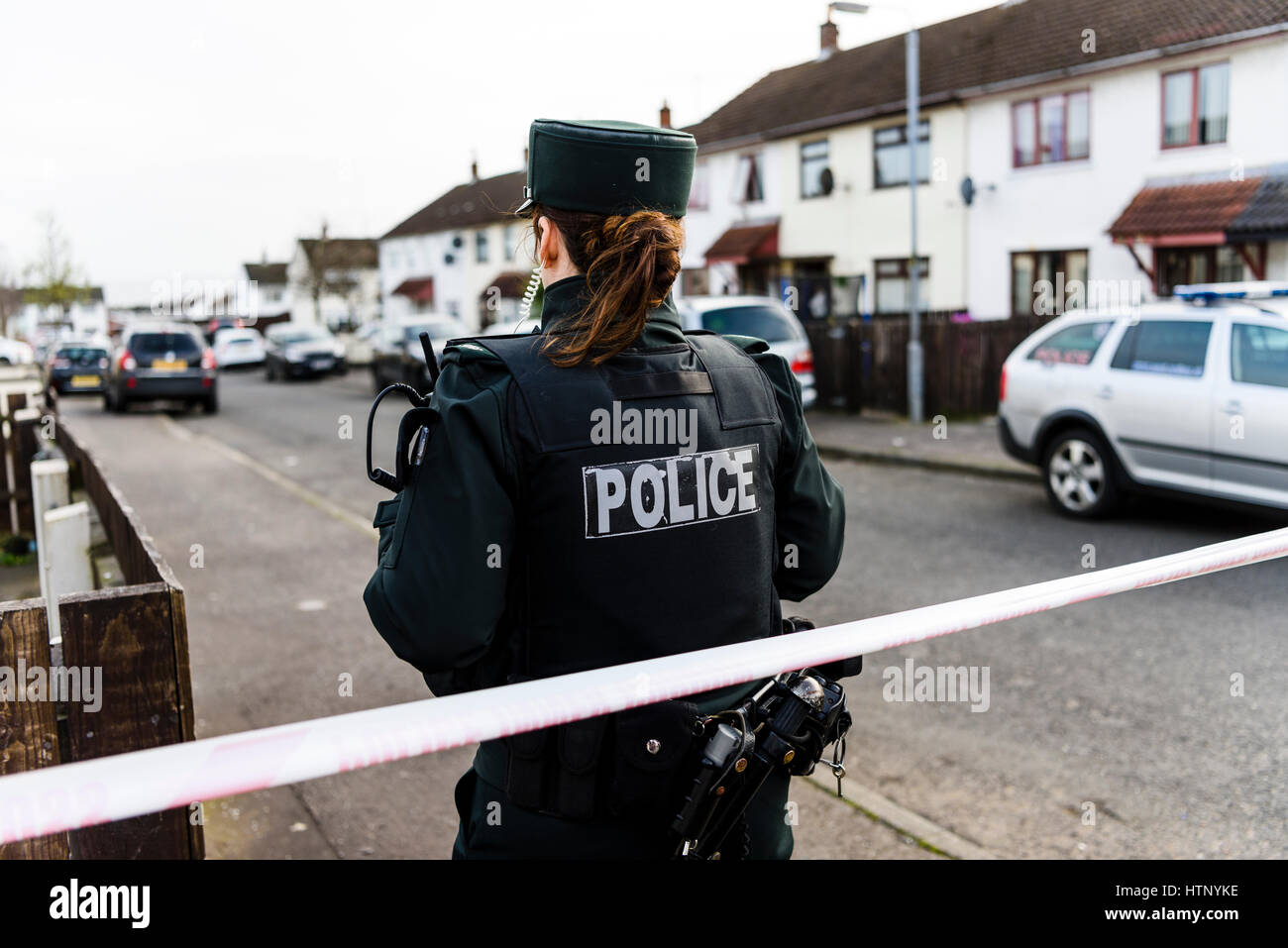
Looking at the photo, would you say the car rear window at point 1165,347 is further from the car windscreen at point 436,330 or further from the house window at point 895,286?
the car windscreen at point 436,330

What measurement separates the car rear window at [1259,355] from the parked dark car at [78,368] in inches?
933

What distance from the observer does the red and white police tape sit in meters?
1.32

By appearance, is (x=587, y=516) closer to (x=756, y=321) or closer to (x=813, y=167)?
(x=756, y=321)

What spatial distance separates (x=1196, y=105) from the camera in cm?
1922

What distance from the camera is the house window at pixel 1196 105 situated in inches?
742

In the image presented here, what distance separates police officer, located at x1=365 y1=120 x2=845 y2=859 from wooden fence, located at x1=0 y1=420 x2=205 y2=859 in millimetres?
888

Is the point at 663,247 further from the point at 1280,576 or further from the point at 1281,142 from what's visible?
the point at 1281,142

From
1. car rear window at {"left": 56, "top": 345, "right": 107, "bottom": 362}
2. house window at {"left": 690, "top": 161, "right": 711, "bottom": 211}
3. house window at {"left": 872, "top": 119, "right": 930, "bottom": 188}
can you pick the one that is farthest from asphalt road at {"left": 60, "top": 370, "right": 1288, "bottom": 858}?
house window at {"left": 690, "top": 161, "right": 711, "bottom": 211}

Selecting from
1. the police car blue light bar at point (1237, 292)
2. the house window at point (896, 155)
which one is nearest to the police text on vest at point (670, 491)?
the police car blue light bar at point (1237, 292)

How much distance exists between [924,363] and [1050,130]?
7.14 m

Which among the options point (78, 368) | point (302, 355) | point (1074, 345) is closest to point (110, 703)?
point (1074, 345)

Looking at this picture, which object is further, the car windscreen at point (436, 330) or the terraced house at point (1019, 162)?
the car windscreen at point (436, 330)

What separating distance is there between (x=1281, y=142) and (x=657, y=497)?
19.7m

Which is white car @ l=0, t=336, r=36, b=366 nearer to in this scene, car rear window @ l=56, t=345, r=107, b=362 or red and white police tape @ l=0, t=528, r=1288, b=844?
car rear window @ l=56, t=345, r=107, b=362
